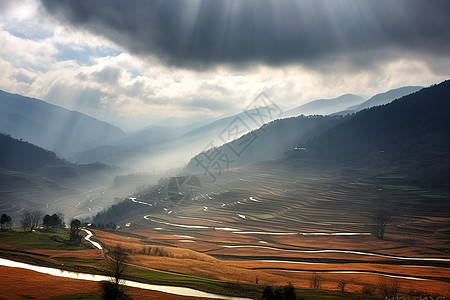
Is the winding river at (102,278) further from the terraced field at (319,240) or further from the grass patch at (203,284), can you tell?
the terraced field at (319,240)

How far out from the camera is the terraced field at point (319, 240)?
228 feet

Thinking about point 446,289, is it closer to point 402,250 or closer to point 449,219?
point 402,250

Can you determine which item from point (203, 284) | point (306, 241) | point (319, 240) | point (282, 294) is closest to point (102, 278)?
point (203, 284)

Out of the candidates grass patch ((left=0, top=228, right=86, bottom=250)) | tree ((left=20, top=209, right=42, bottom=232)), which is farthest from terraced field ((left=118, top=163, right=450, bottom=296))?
tree ((left=20, top=209, right=42, bottom=232))

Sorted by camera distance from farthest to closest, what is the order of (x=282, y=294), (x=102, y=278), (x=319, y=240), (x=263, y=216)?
1. (x=263, y=216)
2. (x=319, y=240)
3. (x=102, y=278)
4. (x=282, y=294)

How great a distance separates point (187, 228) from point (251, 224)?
2934 cm

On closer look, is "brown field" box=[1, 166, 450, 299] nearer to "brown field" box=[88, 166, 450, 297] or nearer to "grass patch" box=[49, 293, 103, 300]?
"brown field" box=[88, 166, 450, 297]

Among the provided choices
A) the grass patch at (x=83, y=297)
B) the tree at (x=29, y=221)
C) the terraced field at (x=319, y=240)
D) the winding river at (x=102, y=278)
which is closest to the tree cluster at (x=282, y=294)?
the winding river at (x=102, y=278)

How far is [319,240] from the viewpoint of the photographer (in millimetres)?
119562

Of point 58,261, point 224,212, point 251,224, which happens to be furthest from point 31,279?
Result: point 224,212

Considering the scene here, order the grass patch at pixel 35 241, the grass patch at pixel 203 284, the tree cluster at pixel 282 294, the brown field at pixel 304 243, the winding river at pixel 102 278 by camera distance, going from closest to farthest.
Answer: the tree cluster at pixel 282 294, the winding river at pixel 102 278, the grass patch at pixel 203 284, the brown field at pixel 304 243, the grass patch at pixel 35 241

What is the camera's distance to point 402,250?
10512 centimetres

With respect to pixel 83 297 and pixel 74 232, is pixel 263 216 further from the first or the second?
pixel 83 297

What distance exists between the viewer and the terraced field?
228ft
